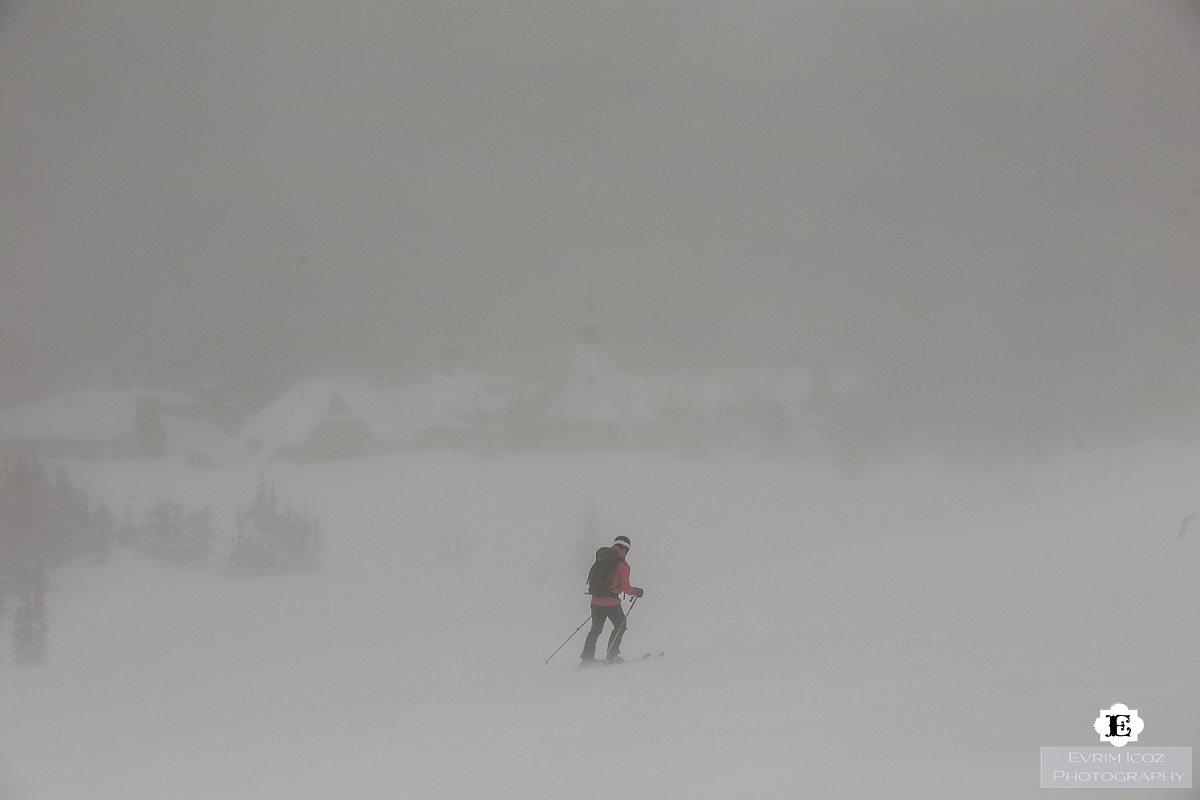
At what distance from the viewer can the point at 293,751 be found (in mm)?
2670

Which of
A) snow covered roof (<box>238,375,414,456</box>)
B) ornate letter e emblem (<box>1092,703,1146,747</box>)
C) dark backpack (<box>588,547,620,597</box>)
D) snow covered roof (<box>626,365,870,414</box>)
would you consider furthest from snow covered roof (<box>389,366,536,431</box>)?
ornate letter e emblem (<box>1092,703,1146,747</box>)

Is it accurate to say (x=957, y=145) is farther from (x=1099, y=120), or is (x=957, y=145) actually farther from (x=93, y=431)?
(x=93, y=431)

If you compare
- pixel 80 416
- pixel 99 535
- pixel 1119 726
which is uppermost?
pixel 80 416

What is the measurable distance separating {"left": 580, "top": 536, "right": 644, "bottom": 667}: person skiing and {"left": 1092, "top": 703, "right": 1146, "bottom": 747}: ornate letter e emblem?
6.18 feet

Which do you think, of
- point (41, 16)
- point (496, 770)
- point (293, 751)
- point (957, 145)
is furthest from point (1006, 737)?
point (41, 16)

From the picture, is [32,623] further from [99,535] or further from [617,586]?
[617,586]

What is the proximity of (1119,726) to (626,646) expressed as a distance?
6.38ft

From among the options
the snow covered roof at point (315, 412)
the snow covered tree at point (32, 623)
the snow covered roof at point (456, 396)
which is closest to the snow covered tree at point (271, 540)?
the snow covered roof at point (315, 412)

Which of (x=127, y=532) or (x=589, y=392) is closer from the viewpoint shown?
(x=127, y=532)

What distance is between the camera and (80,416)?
2689mm

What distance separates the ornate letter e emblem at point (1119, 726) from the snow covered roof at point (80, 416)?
12.3 ft

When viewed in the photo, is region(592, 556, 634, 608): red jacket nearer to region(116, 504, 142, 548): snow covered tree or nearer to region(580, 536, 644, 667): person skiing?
region(580, 536, 644, 667): person skiing

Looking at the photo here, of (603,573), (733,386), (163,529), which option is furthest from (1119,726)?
(163,529)

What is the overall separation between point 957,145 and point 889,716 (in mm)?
2238
